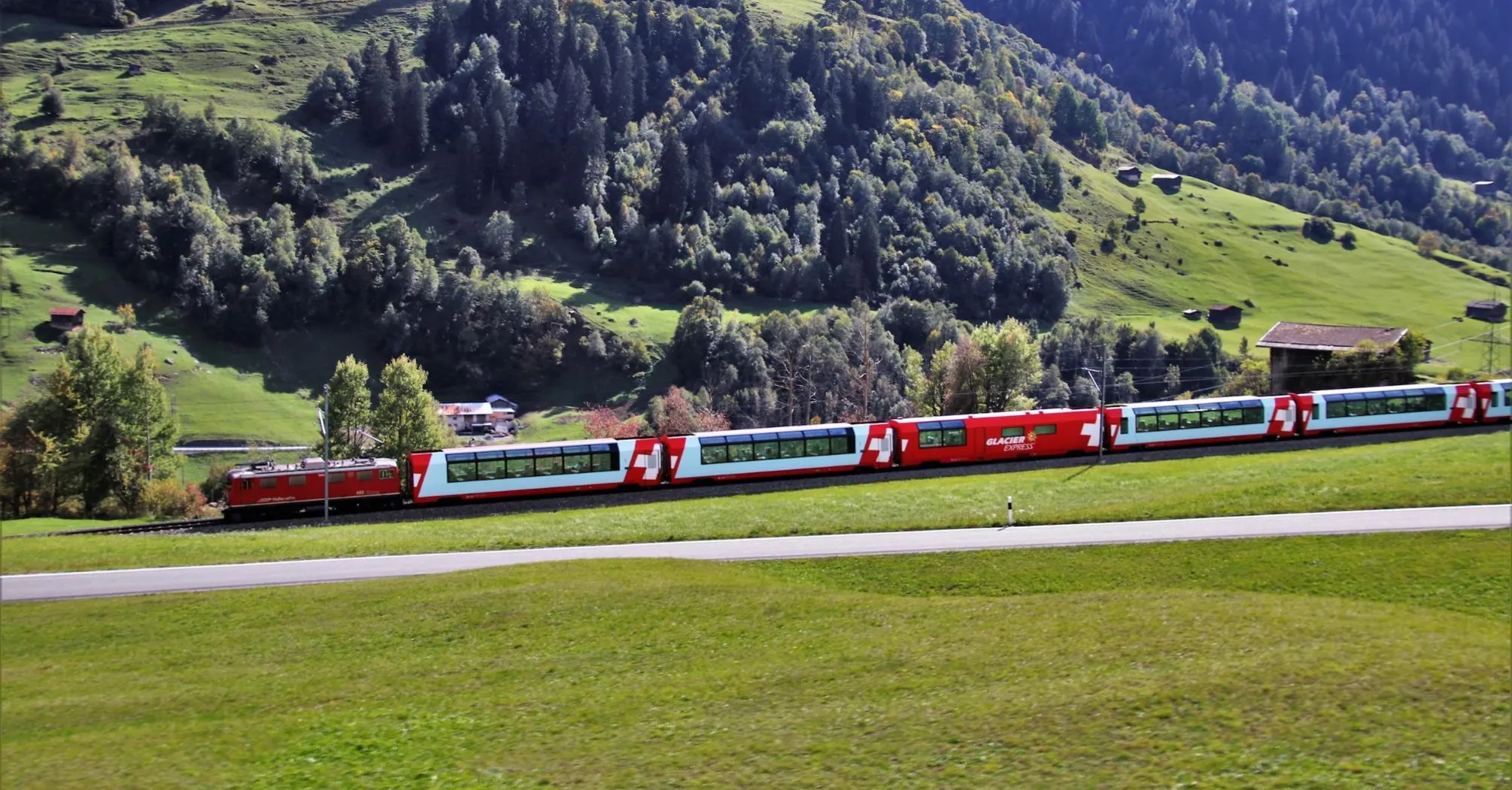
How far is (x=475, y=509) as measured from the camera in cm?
5356

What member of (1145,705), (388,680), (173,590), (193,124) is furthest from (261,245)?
(1145,705)

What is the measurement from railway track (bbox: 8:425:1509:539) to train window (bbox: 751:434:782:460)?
1.77 m

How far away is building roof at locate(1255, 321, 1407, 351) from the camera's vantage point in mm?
88125

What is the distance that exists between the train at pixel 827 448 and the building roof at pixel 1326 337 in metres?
13.7

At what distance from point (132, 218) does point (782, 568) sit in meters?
167

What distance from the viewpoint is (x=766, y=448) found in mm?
61375

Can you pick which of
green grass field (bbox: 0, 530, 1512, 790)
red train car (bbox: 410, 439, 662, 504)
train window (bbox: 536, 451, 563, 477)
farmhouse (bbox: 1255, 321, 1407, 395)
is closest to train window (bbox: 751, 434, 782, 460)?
red train car (bbox: 410, 439, 662, 504)

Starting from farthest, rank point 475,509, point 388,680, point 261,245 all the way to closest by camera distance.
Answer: point 261,245 → point 475,509 → point 388,680

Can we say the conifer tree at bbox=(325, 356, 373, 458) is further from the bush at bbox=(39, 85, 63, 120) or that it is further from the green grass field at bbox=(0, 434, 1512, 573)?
the bush at bbox=(39, 85, 63, 120)

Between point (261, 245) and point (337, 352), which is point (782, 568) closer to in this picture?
point (337, 352)

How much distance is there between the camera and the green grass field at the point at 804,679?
22469mm

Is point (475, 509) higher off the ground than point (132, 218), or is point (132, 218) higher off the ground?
point (132, 218)

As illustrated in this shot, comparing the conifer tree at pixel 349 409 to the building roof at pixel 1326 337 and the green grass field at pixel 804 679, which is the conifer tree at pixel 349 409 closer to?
the green grass field at pixel 804 679

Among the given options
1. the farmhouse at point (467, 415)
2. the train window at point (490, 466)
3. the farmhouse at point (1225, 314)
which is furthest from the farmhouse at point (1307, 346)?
the farmhouse at point (467, 415)
